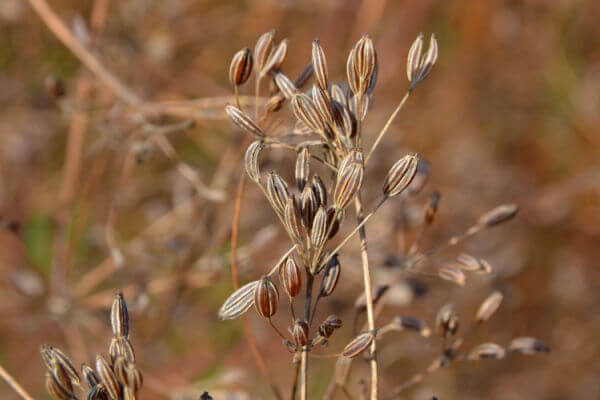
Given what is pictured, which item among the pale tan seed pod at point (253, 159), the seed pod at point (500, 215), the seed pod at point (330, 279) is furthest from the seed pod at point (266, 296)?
the seed pod at point (500, 215)

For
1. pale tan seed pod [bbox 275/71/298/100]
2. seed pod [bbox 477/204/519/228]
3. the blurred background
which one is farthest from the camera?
the blurred background

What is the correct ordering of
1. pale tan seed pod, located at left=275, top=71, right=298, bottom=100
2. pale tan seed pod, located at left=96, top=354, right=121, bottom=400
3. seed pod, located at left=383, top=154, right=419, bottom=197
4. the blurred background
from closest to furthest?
pale tan seed pod, located at left=96, top=354, right=121, bottom=400, seed pod, located at left=383, top=154, right=419, bottom=197, pale tan seed pod, located at left=275, top=71, right=298, bottom=100, the blurred background

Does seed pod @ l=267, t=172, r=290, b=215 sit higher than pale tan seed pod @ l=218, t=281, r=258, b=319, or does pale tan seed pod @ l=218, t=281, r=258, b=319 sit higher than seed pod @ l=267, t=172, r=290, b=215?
seed pod @ l=267, t=172, r=290, b=215

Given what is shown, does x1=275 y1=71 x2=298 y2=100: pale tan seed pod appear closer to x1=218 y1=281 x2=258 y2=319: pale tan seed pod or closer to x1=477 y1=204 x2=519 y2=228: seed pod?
x1=218 y1=281 x2=258 y2=319: pale tan seed pod

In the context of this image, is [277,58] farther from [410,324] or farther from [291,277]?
[410,324]

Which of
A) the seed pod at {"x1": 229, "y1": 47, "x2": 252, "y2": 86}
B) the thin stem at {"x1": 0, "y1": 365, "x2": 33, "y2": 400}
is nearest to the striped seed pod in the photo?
the seed pod at {"x1": 229, "y1": 47, "x2": 252, "y2": 86}

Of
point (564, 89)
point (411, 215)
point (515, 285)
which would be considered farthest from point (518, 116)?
point (411, 215)

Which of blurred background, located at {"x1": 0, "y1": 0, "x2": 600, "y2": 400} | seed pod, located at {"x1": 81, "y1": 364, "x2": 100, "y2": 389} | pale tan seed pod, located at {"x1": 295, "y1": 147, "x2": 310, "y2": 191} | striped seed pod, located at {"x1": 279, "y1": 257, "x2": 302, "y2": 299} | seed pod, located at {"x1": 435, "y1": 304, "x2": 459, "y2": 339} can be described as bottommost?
seed pod, located at {"x1": 81, "y1": 364, "x2": 100, "y2": 389}
